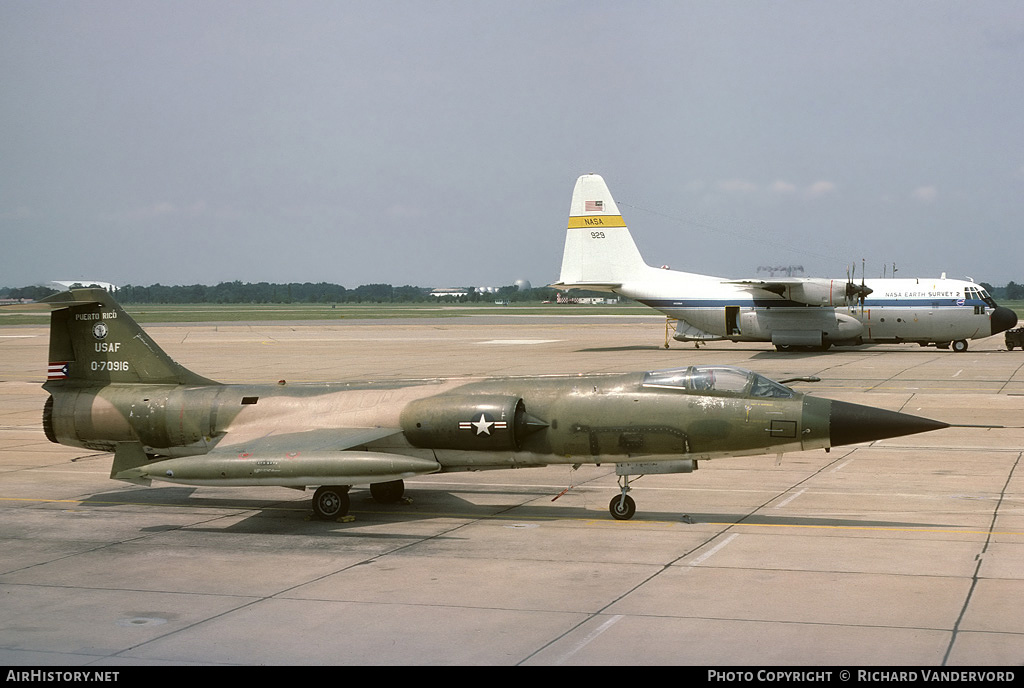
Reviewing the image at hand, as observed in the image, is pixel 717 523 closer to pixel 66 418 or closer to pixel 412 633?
pixel 412 633

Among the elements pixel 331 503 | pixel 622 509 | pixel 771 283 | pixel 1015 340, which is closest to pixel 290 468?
pixel 331 503

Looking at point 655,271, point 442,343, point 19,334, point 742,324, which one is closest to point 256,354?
point 442,343

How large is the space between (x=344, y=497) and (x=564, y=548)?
3.77 m

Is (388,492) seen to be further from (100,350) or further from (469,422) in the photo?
(100,350)

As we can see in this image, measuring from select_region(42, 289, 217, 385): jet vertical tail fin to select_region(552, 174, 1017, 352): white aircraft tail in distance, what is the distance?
34.4m

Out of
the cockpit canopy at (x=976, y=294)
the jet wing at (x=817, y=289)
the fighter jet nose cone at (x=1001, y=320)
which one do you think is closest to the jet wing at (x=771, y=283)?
the jet wing at (x=817, y=289)

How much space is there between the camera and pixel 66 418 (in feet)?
55.4

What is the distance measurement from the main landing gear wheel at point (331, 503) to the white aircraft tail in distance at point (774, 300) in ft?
115

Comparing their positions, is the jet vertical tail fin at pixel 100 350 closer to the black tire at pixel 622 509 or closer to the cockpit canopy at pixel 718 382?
the black tire at pixel 622 509

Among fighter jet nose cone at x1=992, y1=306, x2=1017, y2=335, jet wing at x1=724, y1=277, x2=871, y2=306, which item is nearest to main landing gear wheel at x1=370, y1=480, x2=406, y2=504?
jet wing at x1=724, y1=277, x2=871, y2=306

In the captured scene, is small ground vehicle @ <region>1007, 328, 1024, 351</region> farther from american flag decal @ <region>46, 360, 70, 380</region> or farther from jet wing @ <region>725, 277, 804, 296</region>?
american flag decal @ <region>46, 360, 70, 380</region>

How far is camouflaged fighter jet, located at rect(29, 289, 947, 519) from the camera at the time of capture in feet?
46.9

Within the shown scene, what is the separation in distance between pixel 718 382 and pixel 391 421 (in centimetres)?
504

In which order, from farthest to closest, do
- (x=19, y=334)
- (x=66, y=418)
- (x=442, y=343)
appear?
(x=19, y=334) → (x=442, y=343) → (x=66, y=418)
